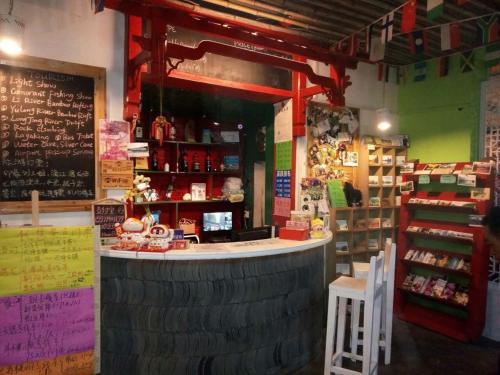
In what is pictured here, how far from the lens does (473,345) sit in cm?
382

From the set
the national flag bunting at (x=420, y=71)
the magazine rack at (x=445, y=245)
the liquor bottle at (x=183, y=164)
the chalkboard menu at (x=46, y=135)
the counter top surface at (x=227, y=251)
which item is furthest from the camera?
the liquor bottle at (x=183, y=164)

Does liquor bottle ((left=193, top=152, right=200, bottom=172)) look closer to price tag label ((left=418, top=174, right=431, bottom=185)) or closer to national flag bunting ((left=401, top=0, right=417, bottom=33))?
price tag label ((left=418, top=174, right=431, bottom=185))

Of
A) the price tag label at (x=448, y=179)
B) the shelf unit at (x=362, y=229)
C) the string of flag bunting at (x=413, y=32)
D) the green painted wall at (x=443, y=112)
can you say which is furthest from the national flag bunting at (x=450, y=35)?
the shelf unit at (x=362, y=229)

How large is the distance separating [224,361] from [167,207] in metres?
3.39

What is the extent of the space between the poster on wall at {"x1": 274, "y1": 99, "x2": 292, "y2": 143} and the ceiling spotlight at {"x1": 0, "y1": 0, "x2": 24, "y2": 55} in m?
2.80

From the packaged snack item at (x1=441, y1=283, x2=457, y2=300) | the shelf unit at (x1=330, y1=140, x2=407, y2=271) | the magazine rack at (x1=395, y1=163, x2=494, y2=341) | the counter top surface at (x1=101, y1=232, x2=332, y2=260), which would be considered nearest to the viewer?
the counter top surface at (x1=101, y1=232, x2=332, y2=260)

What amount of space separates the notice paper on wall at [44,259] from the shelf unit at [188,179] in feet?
9.50

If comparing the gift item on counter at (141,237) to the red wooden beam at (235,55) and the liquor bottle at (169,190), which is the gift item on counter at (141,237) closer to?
the red wooden beam at (235,55)

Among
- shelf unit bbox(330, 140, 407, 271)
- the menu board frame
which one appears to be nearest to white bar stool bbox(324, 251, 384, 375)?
shelf unit bbox(330, 140, 407, 271)

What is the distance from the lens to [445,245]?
4613 millimetres

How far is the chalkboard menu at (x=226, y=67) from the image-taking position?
3616 millimetres

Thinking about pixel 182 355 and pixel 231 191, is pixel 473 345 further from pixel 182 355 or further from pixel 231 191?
pixel 231 191

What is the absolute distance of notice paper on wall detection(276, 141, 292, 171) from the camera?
4562 millimetres

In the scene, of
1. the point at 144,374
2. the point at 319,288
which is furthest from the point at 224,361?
the point at 319,288
